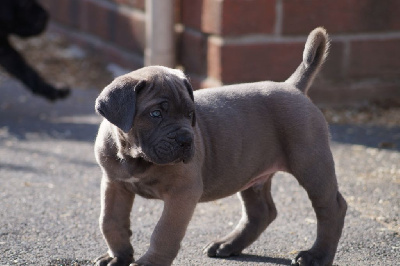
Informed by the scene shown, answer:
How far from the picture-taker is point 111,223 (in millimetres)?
3422

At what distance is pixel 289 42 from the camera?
258 inches

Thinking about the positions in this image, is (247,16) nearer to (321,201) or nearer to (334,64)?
(334,64)

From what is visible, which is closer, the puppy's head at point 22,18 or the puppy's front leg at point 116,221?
the puppy's front leg at point 116,221

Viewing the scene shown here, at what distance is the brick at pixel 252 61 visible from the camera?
6.45 meters

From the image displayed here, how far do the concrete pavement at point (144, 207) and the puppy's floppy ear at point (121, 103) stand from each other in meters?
0.88

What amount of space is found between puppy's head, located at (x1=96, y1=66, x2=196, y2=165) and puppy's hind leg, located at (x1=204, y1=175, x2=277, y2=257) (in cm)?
81

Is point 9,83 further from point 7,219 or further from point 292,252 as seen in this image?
point 292,252

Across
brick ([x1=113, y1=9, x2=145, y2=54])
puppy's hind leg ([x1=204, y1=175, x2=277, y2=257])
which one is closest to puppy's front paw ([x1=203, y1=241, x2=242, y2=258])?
puppy's hind leg ([x1=204, y1=175, x2=277, y2=257])

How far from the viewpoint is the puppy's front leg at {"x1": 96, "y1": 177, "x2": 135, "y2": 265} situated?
3422 millimetres

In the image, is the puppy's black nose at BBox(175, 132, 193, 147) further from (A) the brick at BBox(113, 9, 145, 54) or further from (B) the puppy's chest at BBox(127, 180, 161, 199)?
(A) the brick at BBox(113, 9, 145, 54)

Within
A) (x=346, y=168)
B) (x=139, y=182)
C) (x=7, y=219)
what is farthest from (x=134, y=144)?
(x=346, y=168)

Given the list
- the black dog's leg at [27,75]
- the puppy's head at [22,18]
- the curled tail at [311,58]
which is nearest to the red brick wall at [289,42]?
the black dog's leg at [27,75]

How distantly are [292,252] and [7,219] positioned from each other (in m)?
1.67

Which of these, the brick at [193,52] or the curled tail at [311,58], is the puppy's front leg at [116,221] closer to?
the curled tail at [311,58]
